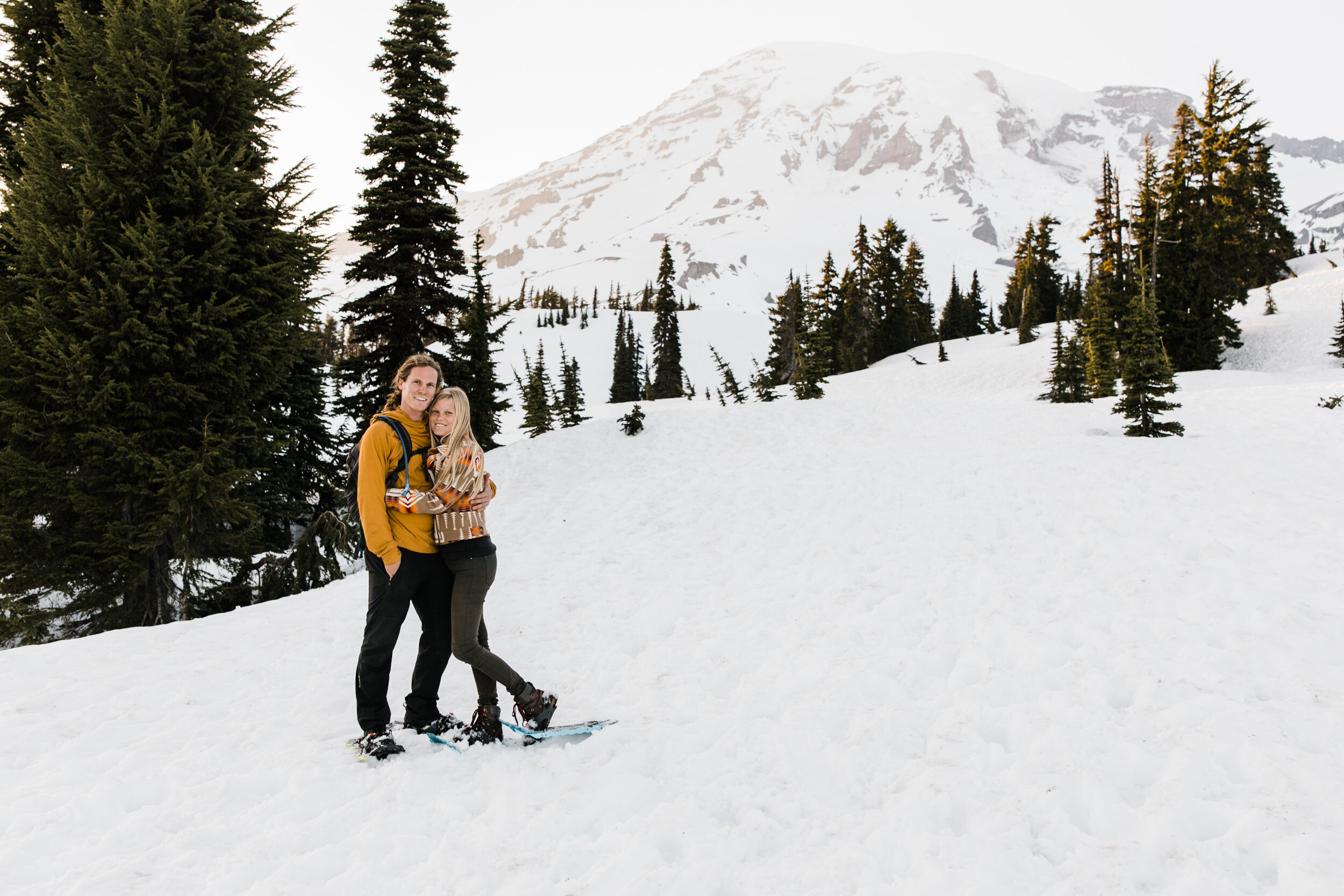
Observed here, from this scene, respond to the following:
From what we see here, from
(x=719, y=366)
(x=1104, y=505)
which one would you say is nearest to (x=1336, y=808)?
(x=1104, y=505)

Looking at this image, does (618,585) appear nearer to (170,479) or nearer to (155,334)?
(170,479)

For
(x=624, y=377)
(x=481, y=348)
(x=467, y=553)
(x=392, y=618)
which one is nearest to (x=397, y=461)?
(x=467, y=553)

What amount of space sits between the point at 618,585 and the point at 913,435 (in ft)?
32.1

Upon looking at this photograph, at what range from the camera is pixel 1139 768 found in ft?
13.1

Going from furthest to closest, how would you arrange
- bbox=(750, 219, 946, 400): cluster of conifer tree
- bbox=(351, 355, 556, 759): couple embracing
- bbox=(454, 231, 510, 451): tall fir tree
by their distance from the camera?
bbox=(750, 219, 946, 400): cluster of conifer tree < bbox=(454, 231, 510, 451): tall fir tree < bbox=(351, 355, 556, 759): couple embracing

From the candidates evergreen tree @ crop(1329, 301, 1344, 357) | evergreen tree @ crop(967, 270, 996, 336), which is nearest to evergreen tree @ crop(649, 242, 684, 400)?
evergreen tree @ crop(967, 270, 996, 336)

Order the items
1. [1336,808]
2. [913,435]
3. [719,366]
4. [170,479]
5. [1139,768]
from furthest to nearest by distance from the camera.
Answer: [719,366] < [913,435] < [170,479] < [1139,768] < [1336,808]

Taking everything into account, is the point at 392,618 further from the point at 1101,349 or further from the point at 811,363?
the point at 1101,349

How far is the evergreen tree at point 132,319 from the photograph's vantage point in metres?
8.40

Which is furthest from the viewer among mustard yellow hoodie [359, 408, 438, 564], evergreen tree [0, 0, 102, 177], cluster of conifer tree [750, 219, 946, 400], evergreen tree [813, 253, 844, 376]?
cluster of conifer tree [750, 219, 946, 400]

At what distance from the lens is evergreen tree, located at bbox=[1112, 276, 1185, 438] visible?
1300cm

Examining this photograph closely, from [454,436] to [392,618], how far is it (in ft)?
4.66

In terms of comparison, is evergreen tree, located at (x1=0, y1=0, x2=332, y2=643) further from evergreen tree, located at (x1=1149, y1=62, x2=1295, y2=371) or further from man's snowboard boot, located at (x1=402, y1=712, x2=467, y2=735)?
evergreen tree, located at (x1=1149, y1=62, x2=1295, y2=371)

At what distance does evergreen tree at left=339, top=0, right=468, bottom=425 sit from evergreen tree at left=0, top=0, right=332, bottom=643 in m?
4.35
